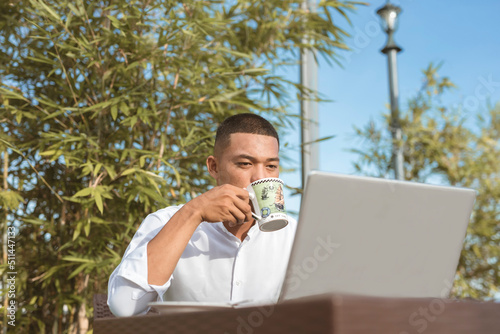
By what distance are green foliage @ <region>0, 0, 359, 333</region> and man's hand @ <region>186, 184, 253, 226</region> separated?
1.35 m

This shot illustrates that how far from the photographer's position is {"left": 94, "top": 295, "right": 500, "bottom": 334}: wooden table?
608 millimetres

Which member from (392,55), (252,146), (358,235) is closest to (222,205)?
(252,146)

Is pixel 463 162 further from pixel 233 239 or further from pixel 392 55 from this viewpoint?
pixel 233 239

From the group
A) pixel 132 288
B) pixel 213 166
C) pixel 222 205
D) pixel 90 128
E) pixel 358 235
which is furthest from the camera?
pixel 90 128

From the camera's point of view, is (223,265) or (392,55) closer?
(223,265)

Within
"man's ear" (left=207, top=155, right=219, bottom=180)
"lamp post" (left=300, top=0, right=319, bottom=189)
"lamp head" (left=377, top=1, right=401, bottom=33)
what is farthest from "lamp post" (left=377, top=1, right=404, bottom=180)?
"man's ear" (left=207, top=155, right=219, bottom=180)

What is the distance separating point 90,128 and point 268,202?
1927 millimetres

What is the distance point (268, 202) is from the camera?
136 centimetres

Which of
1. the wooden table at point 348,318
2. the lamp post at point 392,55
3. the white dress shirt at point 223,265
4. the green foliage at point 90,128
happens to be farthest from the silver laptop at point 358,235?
the lamp post at point 392,55

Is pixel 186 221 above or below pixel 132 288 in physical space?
above

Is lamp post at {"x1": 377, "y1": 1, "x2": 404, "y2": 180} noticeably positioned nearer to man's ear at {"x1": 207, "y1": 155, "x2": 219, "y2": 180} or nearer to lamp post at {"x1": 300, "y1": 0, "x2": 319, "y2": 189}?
lamp post at {"x1": 300, "y1": 0, "x2": 319, "y2": 189}

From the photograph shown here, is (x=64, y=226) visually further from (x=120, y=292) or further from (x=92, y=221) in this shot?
(x=120, y=292)

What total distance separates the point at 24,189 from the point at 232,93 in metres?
1.41

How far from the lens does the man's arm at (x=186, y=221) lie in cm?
123
